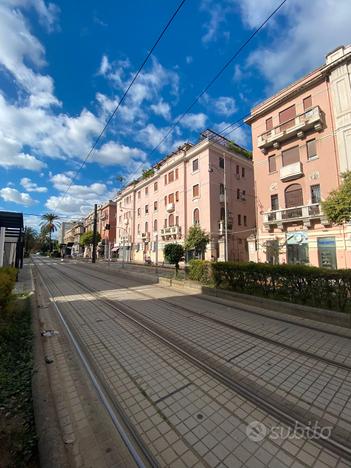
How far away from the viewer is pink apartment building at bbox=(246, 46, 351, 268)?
1683 cm

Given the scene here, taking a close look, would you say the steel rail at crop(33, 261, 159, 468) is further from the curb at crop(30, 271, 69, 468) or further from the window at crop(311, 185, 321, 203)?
the window at crop(311, 185, 321, 203)

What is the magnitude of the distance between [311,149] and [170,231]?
1959 cm

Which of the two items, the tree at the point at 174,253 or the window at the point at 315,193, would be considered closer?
the tree at the point at 174,253

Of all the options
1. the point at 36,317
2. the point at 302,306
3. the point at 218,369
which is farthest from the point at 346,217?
the point at 36,317

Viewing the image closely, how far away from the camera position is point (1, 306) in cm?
627

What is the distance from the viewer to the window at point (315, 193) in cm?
1833

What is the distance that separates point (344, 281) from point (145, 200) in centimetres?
3719

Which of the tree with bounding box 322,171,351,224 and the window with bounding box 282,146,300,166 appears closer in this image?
the tree with bounding box 322,171,351,224

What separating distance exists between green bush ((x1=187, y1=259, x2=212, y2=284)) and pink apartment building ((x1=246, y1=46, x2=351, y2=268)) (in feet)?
32.5

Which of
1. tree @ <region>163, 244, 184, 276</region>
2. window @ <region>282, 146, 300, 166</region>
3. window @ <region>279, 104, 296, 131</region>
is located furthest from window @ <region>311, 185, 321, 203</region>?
tree @ <region>163, 244, 184, 276</region>

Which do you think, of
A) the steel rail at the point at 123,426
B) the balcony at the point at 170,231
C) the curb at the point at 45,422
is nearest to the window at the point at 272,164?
the balcony at the point at 170,231

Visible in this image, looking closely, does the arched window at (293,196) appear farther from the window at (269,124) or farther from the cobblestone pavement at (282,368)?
the cobblestone pavement at (282,368)

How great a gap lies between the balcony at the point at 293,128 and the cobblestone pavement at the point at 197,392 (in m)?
19.4

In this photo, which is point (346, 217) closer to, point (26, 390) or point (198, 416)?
point (198, 416)
